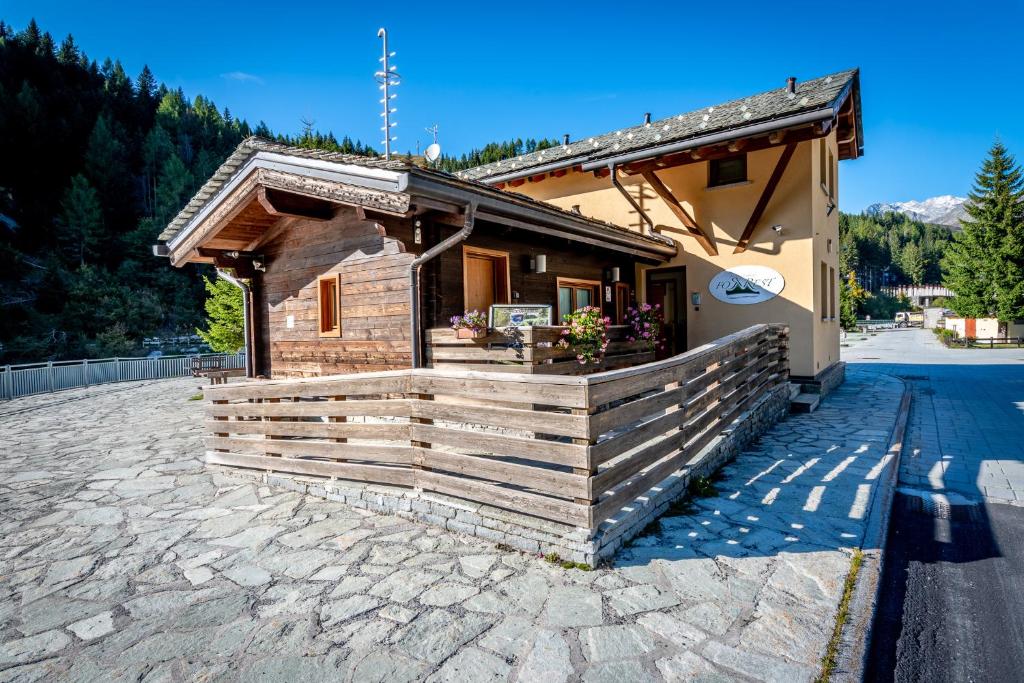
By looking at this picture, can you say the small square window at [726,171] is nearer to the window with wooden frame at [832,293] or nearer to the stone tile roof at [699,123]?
the stone tile roof at [699,123]

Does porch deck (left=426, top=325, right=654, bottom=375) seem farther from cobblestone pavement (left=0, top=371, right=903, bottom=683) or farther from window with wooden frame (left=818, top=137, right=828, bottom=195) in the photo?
window with wooden frame (left=818, top=137, right=828, bottom=195)

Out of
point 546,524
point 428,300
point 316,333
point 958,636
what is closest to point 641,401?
point 546,524

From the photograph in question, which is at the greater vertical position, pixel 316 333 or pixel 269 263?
pixel 269 263

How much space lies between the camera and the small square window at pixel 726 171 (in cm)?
1158

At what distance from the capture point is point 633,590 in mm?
3387

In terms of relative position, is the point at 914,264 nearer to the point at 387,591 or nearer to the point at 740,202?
the point at 740,202

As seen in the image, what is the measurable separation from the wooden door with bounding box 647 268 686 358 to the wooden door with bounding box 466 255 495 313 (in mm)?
5132

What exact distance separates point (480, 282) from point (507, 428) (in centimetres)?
474

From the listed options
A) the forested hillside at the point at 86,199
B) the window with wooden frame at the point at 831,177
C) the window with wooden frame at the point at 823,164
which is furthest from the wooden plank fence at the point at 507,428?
Answer: the forested hillside at the point at 86,199

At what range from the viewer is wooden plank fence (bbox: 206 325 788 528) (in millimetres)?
3787

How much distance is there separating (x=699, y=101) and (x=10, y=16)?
256ft

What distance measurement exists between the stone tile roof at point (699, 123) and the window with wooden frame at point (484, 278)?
155 inches

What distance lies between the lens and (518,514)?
4.11 m

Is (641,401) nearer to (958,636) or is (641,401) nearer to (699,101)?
(958,636)
